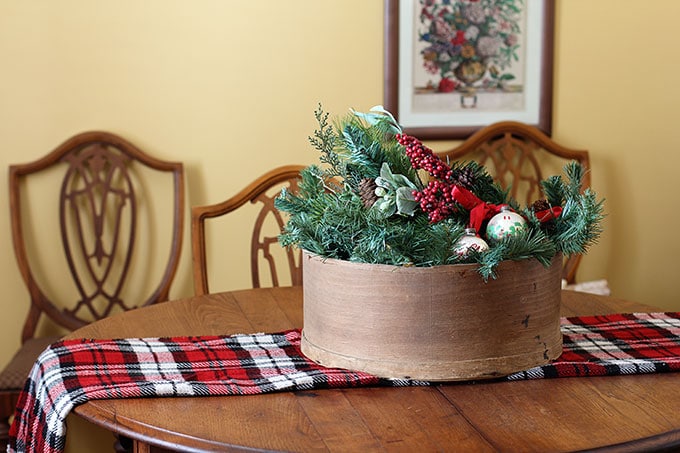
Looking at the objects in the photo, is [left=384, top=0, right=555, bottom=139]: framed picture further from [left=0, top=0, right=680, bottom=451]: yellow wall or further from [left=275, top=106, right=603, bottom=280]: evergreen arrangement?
[left=275, top=106, right=603, bottom=280]: evergreen arrangement

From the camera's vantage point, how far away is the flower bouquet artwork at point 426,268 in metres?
1.34

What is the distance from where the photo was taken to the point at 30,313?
273cm

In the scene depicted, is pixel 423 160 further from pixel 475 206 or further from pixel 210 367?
pixel 210 367

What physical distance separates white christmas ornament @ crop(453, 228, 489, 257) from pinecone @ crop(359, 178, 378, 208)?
0.49 ft

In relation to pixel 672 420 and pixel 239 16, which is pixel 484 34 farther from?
pixel 672 420

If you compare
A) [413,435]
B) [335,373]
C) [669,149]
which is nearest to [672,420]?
[413,435]

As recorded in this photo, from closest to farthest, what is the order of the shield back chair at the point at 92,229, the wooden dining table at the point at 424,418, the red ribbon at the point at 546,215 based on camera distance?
the wooden dining table at the point at 424,418 < the red ribbon at the point at 546,215 < the shield back chair at the point at 92,229

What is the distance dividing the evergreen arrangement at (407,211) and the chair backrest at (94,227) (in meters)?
1.38

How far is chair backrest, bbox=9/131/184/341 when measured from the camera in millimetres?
2746

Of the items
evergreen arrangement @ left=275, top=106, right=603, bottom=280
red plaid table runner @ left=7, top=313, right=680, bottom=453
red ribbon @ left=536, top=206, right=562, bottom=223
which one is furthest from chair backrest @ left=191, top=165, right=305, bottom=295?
red ribbon @ left=536, top=206, right=562, bottom=223

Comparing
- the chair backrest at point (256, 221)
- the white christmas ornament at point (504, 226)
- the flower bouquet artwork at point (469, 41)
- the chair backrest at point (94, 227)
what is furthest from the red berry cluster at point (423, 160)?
the flower bouquet artwork at point (469, 41)

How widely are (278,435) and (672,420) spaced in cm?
54

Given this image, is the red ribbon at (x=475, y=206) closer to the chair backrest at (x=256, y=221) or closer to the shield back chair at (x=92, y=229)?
the chair backrest at (x=256, y=221)

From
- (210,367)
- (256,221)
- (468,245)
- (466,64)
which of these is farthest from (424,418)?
(466,64)
